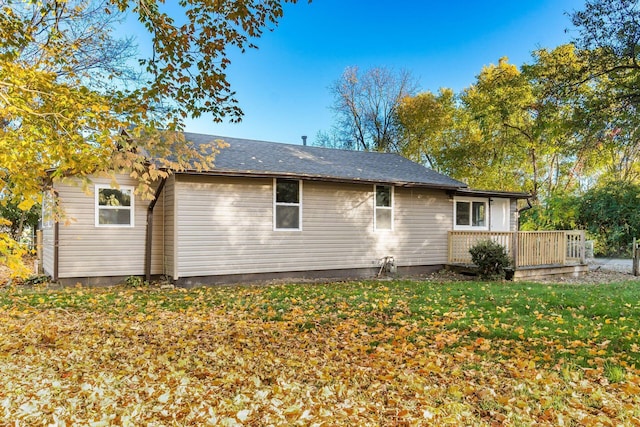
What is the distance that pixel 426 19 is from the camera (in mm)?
18469

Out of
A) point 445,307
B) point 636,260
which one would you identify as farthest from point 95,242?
point 636,260

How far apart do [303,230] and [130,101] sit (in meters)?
6.26

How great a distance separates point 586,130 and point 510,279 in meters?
5.12

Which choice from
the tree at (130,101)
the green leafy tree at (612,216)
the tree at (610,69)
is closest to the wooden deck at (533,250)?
the tree at (610,69)

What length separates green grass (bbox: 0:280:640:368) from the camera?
16.2 feet

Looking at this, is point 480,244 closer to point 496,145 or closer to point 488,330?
point 488,330

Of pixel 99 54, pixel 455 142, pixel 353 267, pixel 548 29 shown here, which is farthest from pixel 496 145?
pixel 99 54

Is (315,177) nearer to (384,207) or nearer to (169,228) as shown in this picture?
(384,207)

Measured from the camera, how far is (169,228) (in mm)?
9906

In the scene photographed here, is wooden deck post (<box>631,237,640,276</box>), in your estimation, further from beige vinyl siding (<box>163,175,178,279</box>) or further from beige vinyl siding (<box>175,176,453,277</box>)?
beige vinyl siding (<box>163,175,178,279</box>)

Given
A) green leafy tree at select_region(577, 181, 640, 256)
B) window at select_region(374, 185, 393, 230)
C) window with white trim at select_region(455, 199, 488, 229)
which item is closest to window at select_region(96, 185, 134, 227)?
window at select_region(374, 185, 393, 230)

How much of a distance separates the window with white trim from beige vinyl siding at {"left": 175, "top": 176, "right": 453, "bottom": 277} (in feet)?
1.79

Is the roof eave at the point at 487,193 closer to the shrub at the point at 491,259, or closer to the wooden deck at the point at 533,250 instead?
the wooden deck at the point at 533,250

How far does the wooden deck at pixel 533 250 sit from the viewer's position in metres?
11.6
